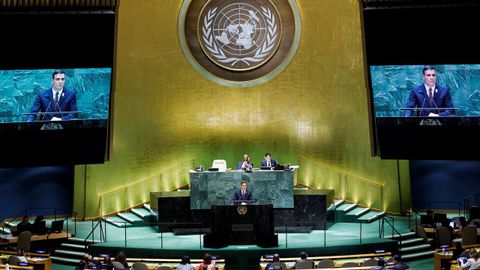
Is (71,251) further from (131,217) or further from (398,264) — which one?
(398,264)

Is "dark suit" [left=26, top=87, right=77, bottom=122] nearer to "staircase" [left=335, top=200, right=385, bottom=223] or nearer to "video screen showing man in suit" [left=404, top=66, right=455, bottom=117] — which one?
"staircase" [left=335, top=200, right=385, bottom=223]

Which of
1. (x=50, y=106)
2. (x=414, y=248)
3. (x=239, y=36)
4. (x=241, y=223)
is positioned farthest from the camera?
(x=239, y=36)

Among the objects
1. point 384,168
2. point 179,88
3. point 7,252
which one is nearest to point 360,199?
point 384,168

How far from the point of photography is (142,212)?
66.0 feet

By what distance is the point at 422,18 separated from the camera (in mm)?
18188

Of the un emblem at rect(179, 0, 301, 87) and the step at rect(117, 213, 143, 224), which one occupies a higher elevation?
the un emblem at rect(179, 0, 301, 87)

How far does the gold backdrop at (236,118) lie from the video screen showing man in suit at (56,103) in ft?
7.65

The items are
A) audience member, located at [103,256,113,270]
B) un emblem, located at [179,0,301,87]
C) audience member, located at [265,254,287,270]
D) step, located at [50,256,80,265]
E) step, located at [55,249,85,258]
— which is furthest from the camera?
un emblem, located at [179,0,301,87]

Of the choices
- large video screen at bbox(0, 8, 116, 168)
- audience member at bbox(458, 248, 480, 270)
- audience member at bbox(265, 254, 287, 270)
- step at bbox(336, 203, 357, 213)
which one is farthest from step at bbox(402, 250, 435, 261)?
large video screen at bbox(0, 8, 116, 168)

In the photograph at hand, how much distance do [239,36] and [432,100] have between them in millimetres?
6415

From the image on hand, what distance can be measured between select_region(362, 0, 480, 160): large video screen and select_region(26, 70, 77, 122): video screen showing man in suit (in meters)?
7.94

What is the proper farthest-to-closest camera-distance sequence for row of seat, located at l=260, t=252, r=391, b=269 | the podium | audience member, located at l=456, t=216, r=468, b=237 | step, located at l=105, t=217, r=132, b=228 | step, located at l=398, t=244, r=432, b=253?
step, located at l=105, t=217, r=132, b=228 → step, located at l=398, t=244, r=432, b=253 → audience member, located at l=456, t=216, r=468, b=237 → the podium → row of seat, located at l=260, t=252, r=391, b=269

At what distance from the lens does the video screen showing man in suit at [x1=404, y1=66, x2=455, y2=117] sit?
17.8 meters

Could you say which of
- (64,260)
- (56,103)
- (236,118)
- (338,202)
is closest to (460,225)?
(338,202)
